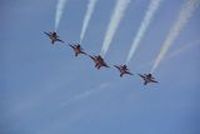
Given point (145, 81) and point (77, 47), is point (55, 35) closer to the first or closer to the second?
point (77, 47)

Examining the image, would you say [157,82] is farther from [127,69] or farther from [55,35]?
[55,35]

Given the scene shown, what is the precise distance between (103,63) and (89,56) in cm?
189

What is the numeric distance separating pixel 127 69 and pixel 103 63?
121 inches

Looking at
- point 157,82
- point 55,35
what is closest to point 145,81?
point 157,82

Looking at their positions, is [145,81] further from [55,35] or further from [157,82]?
[55,35]

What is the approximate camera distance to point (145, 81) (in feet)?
499

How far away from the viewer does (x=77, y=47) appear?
151000 millimetres

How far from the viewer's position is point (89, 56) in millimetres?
150125

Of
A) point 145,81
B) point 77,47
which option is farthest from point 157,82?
point 77,47

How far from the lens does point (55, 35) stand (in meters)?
152

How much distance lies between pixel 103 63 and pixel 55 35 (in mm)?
6970

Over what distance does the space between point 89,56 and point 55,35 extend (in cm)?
520

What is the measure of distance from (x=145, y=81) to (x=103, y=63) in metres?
5.89

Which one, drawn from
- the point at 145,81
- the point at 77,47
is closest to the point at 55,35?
the point at 77,47
